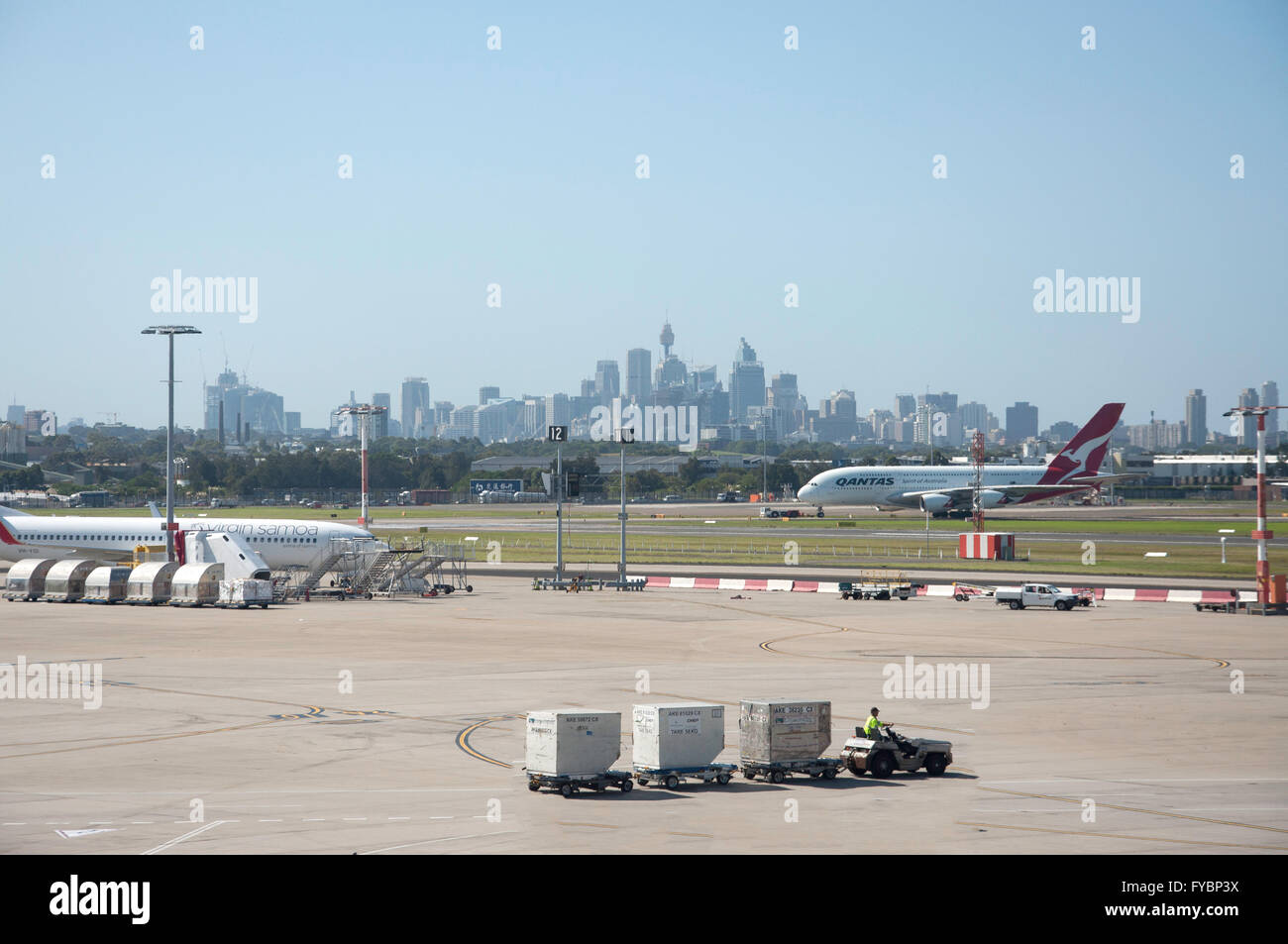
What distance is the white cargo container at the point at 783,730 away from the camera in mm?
29156

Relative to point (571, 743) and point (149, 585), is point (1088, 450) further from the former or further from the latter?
point (571, 743)

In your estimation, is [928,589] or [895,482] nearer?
[928,589]

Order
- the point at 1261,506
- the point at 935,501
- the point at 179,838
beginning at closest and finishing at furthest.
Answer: the point at 179,838
the point at 1261,506
the point at 935,501

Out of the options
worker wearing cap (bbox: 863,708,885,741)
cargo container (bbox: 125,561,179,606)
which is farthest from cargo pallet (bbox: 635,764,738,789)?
cargo container (bbox: 125,561,179,606)

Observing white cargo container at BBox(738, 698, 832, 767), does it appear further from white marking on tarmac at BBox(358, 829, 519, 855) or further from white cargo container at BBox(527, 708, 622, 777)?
white marking on tarmac at BBox(358, 829, 519, 855)

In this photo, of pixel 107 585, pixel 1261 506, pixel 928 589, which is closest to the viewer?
pixel 1261 506

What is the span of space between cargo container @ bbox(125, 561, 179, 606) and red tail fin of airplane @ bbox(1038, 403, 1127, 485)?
103661 millimetres

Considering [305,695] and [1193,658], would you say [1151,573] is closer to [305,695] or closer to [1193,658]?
[1193,658]

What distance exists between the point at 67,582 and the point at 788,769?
58.9m

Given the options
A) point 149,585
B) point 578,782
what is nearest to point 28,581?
point 149,585

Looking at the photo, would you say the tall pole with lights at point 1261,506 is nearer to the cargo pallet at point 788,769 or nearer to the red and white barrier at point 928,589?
the red and white barrier at point 928,589

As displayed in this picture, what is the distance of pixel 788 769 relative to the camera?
2931 cm

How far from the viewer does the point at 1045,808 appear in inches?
1008

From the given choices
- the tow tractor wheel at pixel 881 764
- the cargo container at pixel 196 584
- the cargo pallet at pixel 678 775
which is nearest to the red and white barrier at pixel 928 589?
the cargo container at pixel 196 584
